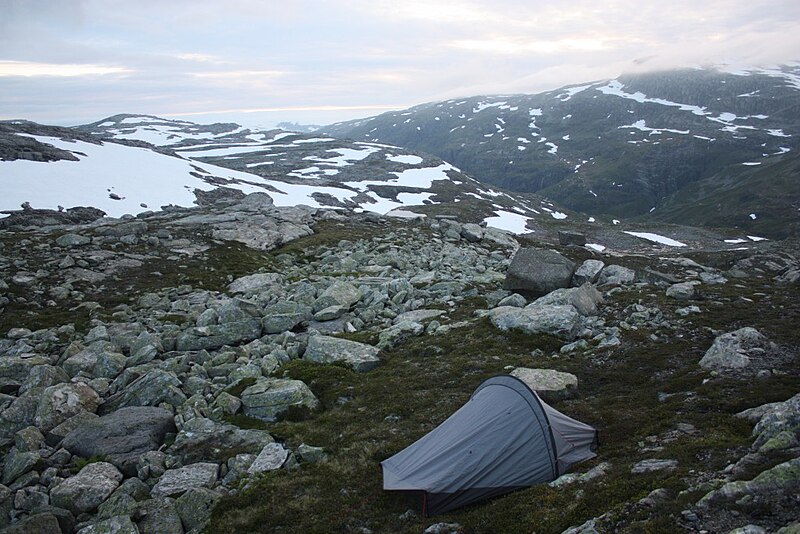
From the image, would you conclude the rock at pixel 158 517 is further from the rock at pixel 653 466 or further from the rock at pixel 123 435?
the rock at pixel 653 466

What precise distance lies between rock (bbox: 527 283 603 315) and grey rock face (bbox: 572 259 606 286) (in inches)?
228

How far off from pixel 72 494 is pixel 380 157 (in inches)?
6996

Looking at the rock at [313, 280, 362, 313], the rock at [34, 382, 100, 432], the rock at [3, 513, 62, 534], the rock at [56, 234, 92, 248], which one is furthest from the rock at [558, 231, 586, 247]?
the rock at [3, 513, 62, 534]

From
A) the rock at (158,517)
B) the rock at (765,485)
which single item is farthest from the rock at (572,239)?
the rock at (158,517)

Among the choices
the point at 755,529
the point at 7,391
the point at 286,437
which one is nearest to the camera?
the point at 755,529

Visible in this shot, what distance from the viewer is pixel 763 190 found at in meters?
179

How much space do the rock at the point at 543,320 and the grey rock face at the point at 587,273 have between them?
8.12m

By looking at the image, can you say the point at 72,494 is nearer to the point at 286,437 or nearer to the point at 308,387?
the point at 286,437

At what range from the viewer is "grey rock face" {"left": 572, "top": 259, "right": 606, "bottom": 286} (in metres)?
29.7

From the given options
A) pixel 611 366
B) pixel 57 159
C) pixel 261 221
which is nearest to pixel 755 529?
pixel 611 366

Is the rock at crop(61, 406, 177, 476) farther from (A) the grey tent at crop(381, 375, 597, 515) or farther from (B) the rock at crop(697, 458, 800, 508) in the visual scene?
(B) the rock at crop(697, 458, 800, 508)

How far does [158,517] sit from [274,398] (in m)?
5.92

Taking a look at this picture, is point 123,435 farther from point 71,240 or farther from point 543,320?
point 71,240

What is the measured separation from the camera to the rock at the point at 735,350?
600 inches
